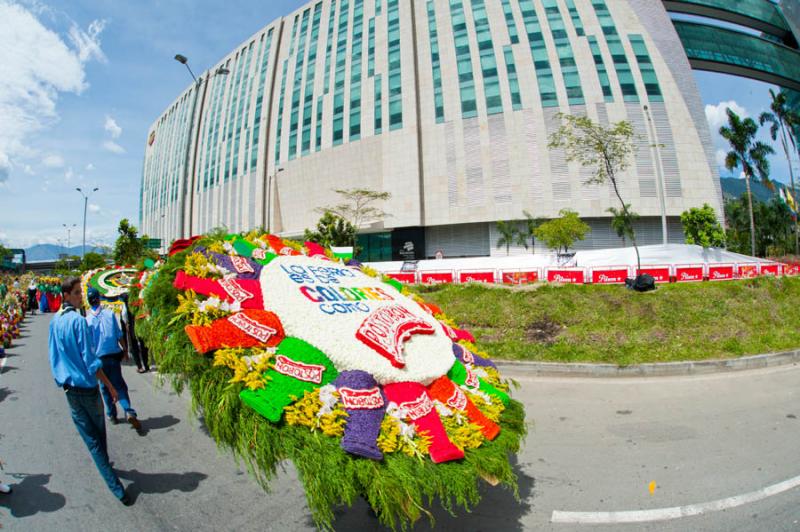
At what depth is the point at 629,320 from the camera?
35.7 feet

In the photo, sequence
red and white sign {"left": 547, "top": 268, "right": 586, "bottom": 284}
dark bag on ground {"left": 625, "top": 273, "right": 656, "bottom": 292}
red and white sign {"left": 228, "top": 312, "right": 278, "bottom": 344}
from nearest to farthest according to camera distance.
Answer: red and white sign {"left": 228, "top": 312, "right": 278, "bottom": 344}
dark bag on ground {"left": 625, "top": 273, "right": 656, "bottom": 292}
red and white sign {"left": 547, "top": 268, "right": 586, "bottom": 284}

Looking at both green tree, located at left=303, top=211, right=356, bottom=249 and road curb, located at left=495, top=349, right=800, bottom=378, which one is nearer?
road curb, located at left=495, top=349, right=800, bottom=378

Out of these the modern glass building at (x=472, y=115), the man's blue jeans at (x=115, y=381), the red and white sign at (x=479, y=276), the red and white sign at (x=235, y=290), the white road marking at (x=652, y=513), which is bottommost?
the white road marking at (x=652, y=513)

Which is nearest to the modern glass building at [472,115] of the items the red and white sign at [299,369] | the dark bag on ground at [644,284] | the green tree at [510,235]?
the green tree at [510,235]

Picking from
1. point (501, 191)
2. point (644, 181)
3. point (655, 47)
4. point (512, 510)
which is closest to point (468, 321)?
point (512, 510)

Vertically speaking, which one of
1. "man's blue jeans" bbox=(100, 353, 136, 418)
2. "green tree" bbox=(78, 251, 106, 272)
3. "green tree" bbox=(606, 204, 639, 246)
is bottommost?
"man's blue jeans" bbox=(100, 353, 136, 418)

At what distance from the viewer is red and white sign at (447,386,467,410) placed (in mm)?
3080

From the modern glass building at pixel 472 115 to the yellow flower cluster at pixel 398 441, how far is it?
32.1m

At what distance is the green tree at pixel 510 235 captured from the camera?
3709cm

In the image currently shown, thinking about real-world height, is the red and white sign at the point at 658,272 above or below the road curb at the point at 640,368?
above

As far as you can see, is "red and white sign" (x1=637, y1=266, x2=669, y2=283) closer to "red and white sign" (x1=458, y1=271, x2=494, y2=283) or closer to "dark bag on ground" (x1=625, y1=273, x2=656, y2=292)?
"dark bag on ground" (x1=625, y1=273, x2=656, y2=292)

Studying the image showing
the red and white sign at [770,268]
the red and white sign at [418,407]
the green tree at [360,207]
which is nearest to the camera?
the red and white sign at [418,407]

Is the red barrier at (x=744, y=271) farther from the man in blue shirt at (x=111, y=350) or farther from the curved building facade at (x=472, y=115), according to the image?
the man in blue shirt at (x=111, y=350)

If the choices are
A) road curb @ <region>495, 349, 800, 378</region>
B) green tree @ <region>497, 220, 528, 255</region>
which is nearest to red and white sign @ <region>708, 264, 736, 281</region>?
road curb @ <region>495, 349, 800, 378</region>
